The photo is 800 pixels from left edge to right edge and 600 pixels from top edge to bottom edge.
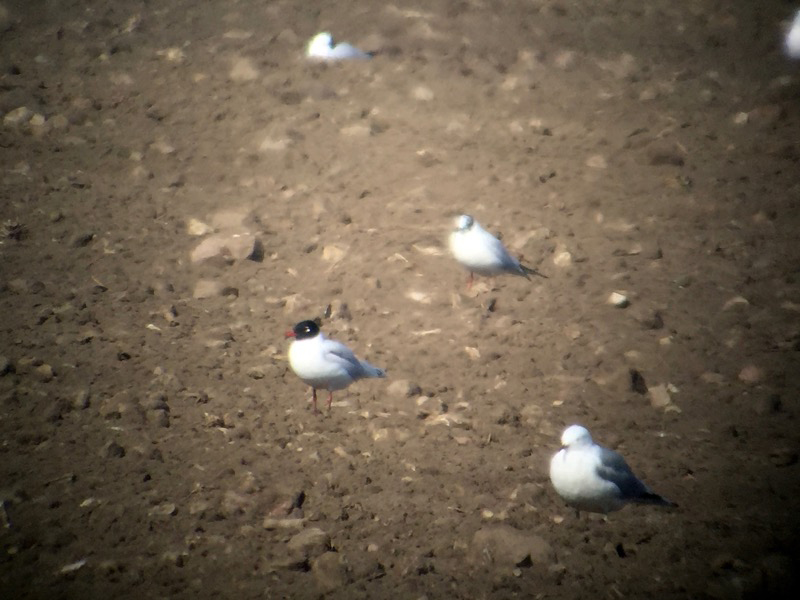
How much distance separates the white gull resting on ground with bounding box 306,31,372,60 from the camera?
7094 millimetres

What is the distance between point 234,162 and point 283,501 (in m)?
3.37

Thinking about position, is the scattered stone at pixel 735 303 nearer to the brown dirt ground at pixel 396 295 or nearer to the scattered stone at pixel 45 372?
the brown dirt ground at pixel 396 295

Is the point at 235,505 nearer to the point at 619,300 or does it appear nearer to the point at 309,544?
the point at 309,544

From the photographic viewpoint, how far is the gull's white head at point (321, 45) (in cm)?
712

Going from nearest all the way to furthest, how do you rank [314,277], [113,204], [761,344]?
[761,344] → [314,277] → [113,204]

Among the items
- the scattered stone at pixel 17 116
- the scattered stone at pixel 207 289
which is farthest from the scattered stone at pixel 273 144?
the scattered stone at pixel 17 116

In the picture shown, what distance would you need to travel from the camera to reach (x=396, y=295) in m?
5.16

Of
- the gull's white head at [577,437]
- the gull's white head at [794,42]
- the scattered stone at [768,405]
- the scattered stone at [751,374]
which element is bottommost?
the scattered stone at [751,374]

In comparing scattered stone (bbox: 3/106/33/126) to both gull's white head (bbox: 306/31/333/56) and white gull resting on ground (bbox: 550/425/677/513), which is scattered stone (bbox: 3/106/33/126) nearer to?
gull's white head (bbox: 306/31/333/56)

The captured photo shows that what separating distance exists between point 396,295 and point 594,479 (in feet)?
6.89

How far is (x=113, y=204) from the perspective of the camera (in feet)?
19.0

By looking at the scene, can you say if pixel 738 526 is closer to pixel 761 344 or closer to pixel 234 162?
pixel 761 344

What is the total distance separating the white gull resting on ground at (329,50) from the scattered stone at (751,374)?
466 cm

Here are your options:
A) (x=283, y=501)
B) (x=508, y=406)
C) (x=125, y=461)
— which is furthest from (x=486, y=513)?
(x=125, y=461)
